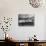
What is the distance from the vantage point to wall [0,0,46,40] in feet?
8.99

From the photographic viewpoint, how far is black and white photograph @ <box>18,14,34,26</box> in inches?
108

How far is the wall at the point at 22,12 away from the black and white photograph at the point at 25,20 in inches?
2.7

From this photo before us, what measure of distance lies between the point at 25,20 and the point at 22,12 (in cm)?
20

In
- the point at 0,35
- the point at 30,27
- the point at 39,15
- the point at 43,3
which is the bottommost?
the point at 0,35

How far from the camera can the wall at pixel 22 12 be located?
2740mm

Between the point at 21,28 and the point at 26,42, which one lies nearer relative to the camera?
the point at 26,42

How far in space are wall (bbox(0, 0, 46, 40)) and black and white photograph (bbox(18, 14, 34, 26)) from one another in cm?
7

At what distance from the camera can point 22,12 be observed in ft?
9.06

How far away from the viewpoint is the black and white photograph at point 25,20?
9.02 feet

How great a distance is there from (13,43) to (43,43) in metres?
0.63

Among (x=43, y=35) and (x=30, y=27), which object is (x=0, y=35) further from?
(x=43, y=35)

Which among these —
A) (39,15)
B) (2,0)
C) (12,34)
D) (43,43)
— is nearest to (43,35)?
(43,43)

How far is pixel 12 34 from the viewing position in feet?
8.95

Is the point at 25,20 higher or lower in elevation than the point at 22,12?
lower
